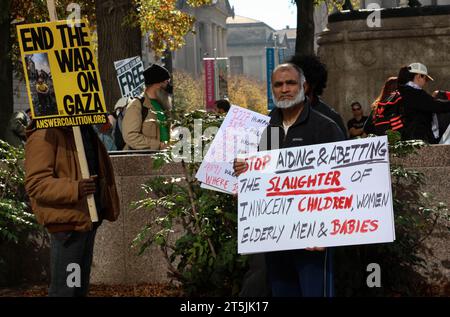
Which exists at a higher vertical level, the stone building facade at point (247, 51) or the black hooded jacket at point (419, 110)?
the black hooded jacket at point (419, 110)

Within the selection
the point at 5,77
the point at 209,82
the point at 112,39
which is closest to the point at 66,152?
the point at 112,39

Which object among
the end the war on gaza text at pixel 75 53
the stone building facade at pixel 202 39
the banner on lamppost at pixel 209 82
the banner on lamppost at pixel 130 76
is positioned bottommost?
the stone building facade at pixel 202 39

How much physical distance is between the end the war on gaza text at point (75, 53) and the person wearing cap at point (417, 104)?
13.0ft

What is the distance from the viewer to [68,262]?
7.45 meters

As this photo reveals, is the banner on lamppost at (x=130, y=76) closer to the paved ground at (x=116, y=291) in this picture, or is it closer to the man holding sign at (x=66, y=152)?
the paved ground at (x=116, y=291)

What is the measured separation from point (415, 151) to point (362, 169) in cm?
236

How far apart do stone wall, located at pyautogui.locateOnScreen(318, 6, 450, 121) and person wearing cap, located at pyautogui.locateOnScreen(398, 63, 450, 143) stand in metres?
6.22

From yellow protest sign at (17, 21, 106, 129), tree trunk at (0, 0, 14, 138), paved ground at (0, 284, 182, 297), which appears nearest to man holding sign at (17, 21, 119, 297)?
yellow protest sign at (17, 21, 106, 129)

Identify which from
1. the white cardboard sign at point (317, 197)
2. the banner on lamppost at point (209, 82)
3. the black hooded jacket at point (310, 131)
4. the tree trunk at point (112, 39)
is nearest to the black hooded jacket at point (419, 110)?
the black hooded jacket at point (310, 131)

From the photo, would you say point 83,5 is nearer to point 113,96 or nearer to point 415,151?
→ point 113,96

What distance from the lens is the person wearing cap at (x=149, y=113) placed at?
1098 centimetres

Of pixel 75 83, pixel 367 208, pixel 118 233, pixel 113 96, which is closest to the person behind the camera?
pixel 367 208
